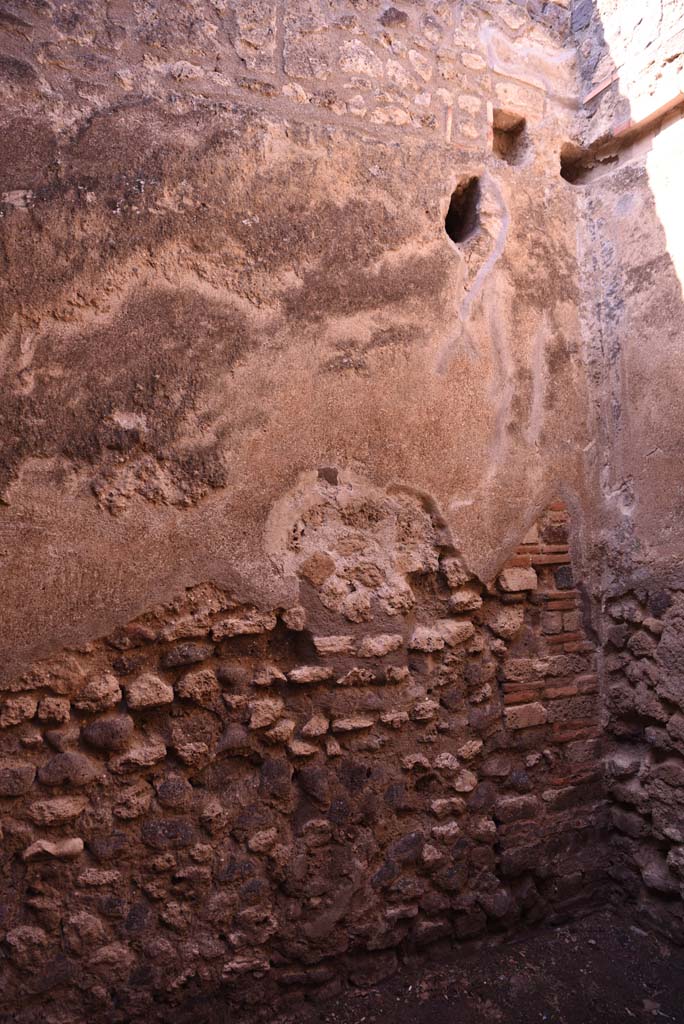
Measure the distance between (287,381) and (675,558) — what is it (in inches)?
58.1

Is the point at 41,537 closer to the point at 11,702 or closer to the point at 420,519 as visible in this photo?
the point at 11,702

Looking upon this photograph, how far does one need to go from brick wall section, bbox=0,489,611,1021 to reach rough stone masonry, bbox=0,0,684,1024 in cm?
1

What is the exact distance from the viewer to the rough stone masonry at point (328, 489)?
6.78 feet

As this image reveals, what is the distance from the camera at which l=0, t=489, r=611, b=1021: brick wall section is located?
6.56 ft

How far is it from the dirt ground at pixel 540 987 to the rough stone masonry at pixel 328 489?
78 mm

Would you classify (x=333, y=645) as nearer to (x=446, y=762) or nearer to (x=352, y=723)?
(x=352, y=723)

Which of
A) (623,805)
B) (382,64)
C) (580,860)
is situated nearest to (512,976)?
(580,860)

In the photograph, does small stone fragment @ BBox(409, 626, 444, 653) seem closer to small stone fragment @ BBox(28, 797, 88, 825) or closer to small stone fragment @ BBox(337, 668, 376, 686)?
small stone fragment @ BBox(337, 668, 376, 686)

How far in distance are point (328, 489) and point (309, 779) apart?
2.97ft

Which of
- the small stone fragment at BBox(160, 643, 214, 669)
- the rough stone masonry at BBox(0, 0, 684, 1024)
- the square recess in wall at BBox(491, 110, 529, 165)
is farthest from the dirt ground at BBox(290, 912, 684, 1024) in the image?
the square recess in wall at BBox(491, 110, 529, 165)

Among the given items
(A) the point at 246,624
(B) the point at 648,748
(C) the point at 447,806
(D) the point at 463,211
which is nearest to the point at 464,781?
(C) the point at 447,806

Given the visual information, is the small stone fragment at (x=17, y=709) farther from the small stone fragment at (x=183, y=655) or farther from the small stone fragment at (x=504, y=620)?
the small stone fragment at (x=504, y=620)

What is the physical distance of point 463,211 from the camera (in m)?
2.93

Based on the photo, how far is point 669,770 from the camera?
8.70 ft
